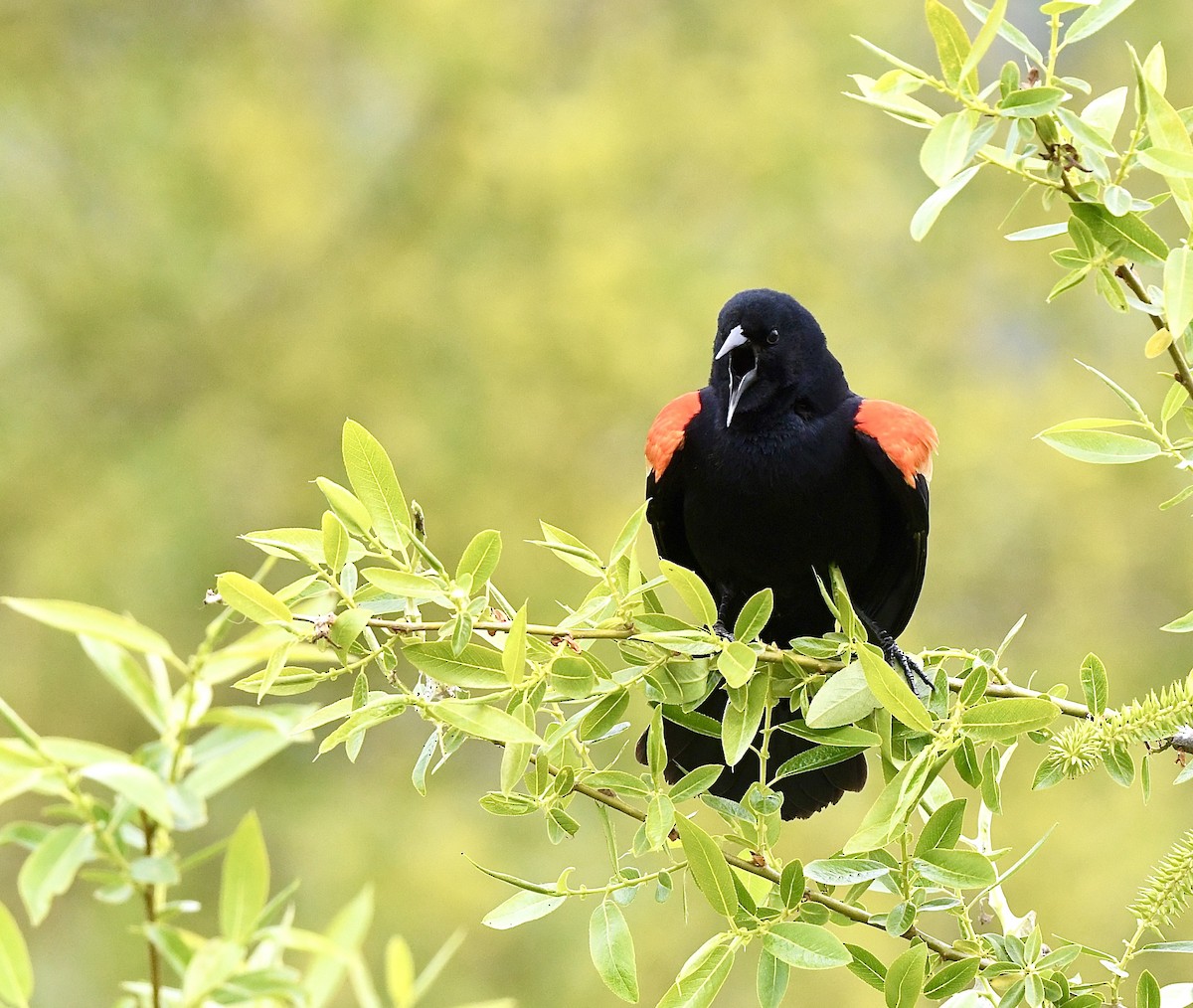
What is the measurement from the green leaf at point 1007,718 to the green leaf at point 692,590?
10.6 inches

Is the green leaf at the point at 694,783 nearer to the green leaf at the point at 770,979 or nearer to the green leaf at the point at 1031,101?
the green leaf at the point at 770,979

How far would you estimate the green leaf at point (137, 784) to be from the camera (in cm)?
69

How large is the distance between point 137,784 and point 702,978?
2.31 ft

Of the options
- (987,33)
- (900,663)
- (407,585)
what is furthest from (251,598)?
(900,663)

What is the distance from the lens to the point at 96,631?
71 centimetres

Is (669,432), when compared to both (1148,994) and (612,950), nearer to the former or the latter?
(612,950)

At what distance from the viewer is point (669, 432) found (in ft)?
8.97

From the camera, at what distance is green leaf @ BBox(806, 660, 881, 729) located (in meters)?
1.38

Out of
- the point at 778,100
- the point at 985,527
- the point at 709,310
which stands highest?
the point at 778,100

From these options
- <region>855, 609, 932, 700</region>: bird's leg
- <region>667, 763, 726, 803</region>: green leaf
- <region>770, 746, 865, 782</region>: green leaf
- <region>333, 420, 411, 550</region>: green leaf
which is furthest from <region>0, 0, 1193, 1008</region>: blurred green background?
<region>333, 420, 411, 550</region>: green leaf

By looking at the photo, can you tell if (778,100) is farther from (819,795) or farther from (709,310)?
(819,795)

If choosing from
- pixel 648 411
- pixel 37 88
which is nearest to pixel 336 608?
pixel 648 411

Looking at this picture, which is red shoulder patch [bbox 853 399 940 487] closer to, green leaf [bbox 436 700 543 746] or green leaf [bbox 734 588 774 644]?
green leaf [bbox 734 588 774 644]

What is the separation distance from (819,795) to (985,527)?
247 inches
